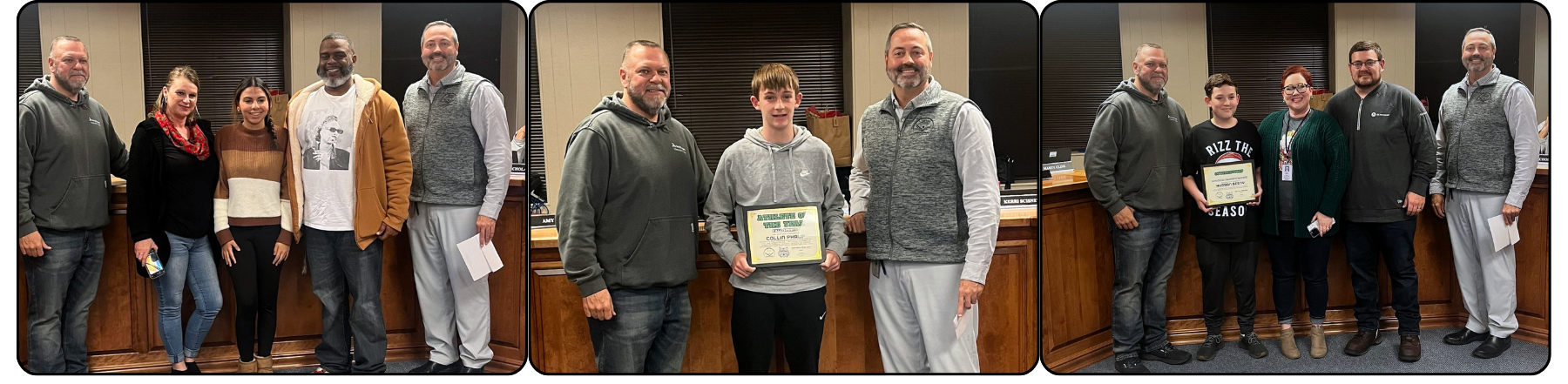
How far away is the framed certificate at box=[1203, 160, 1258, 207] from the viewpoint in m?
3.07

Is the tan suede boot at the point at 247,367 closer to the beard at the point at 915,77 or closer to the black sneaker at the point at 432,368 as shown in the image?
the black sneaker at the point at 432,368

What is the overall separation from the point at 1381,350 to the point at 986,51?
1692 millimetres

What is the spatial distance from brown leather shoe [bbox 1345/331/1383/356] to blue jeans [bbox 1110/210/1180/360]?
2.10 ft

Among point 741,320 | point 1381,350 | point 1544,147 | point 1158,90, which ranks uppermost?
point 1158,90

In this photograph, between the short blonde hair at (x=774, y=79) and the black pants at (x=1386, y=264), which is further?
the black pants at (x=1386, y=264)

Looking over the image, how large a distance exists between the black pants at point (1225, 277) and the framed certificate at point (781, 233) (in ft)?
4.52

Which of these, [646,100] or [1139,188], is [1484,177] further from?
[646,100]

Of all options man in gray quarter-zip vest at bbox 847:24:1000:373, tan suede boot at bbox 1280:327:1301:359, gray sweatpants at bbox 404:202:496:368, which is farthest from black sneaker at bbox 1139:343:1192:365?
gray sweatpants at bbox 404:202:496:368

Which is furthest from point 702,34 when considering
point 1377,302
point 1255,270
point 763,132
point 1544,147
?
point 1544,147

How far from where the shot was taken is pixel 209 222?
9.85ft

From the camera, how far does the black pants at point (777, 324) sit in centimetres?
277

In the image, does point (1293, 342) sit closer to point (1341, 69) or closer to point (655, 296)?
point (1341, 69)

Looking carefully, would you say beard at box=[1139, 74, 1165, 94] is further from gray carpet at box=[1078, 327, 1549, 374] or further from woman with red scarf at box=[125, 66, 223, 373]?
woman with red scarf at box=[125, 66, 223, 373]

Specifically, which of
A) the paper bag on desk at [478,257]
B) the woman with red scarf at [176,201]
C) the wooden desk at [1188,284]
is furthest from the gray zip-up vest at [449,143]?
the wooden desk at [1188,284]
